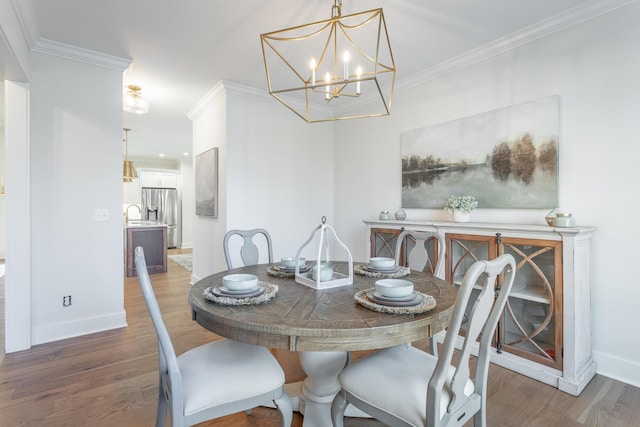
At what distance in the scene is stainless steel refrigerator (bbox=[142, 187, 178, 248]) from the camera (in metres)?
8.45

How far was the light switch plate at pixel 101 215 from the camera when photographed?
297cm

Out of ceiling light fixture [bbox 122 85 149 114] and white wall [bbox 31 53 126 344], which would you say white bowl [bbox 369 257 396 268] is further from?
ceiling light fixture [bbox 122 85 149 114]

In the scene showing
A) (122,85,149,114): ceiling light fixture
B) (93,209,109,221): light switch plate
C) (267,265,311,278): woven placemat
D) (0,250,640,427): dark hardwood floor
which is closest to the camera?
(0,250,640,427): dark hardwood floor

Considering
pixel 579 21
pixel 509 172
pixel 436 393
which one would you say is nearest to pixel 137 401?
pixel 436 393

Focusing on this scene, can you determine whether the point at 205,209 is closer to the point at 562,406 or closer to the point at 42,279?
the point at 42,279

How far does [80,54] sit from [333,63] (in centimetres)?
231

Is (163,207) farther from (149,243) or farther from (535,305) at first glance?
(535,305)

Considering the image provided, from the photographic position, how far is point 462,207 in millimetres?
2768

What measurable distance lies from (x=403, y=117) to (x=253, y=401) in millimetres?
3163

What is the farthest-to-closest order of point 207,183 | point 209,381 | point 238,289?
point 207,183 → point 238,289 → point 209,381

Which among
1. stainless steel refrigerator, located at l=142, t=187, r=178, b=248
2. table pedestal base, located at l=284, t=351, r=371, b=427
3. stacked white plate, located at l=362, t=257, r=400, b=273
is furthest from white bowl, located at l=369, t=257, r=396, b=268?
stainless steel refrigerator, located at l=142, t=187, r=178, b=248

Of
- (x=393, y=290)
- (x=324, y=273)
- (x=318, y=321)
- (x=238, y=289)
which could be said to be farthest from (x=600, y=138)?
(x=238, y=289)

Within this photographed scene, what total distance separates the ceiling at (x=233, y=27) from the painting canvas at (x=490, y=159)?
2.12ft

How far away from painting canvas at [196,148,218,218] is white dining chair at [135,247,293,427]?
105 inches
